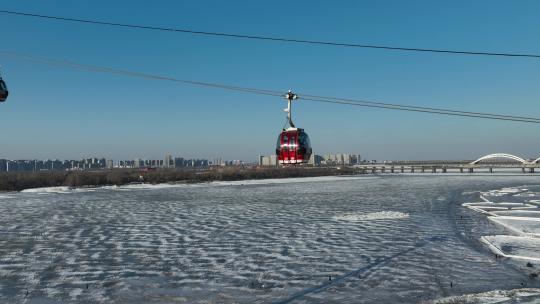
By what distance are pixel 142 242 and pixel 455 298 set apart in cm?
957

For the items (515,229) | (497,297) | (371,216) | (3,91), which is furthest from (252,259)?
(515,229)

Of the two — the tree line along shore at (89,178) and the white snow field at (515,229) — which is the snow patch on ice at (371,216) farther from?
the tree line along shore at (89,178)

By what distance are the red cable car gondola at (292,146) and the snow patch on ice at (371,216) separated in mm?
3088

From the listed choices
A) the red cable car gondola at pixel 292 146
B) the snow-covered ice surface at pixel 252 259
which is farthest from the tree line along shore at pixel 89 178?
the red cable car gondola at pixel 292 146

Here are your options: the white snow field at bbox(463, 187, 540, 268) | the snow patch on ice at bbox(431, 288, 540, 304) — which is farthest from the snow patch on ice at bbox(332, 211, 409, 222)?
the snow patch on ice at bbox(431, 288, 540, 304)

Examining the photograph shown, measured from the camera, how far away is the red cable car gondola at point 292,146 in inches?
758

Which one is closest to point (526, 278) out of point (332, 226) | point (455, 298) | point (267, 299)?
A: point (455, 298)

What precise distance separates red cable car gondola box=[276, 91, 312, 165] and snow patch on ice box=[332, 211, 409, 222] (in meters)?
3.09

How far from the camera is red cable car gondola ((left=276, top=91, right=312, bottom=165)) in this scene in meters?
19.2

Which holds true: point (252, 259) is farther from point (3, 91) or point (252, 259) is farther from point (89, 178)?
point (89, 178)

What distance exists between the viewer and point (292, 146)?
63.5ft

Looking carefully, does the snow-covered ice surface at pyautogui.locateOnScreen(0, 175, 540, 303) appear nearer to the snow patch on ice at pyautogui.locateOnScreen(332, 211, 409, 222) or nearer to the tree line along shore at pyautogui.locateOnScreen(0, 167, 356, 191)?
the snow patch on ice at pyautogui.locateOnScreen(332, 211, 409, 222)

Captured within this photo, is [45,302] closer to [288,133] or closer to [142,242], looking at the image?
[142,242]

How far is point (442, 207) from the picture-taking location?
24172 mm
